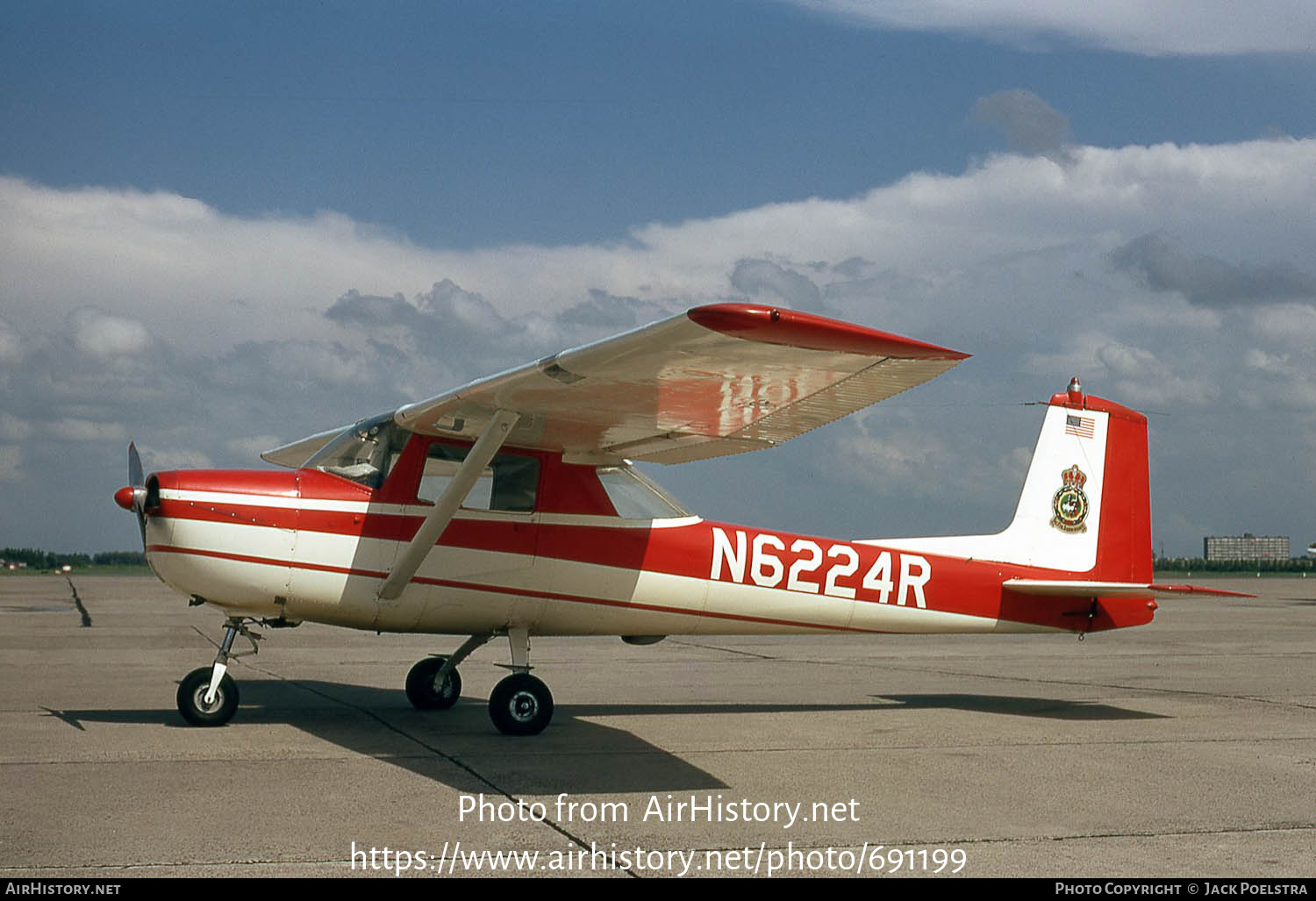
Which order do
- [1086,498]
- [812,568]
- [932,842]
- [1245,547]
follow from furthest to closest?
[1245,547] < [1086,498] < [812,568] < [932,842]

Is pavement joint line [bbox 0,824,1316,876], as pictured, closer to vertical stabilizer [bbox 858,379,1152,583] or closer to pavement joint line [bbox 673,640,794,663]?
vertical stabilizer [bbox 858,379,1152,583]

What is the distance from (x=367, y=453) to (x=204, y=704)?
2.18m

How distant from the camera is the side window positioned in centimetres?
914

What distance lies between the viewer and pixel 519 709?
8797 mm

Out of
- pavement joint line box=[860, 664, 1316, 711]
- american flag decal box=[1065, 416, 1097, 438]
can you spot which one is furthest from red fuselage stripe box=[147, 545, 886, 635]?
pavement joint line box=[860, 664, 1316, 711]

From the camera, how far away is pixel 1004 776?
7.31 meters

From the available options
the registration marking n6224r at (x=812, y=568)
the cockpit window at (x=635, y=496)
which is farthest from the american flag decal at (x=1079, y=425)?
the cockpit window at (x=635, y=496)

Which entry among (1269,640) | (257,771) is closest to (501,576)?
(257,771)

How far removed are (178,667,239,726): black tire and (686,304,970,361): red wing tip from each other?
17.0 ft

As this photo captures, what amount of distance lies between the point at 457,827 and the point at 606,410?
3304 millimetres

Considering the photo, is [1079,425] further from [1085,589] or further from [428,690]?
[428,690]

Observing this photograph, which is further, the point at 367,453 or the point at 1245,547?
the point at 1245,547

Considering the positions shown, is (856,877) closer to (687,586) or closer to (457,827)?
(457,827)

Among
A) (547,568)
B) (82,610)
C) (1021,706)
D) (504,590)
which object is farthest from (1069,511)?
(82,610)
